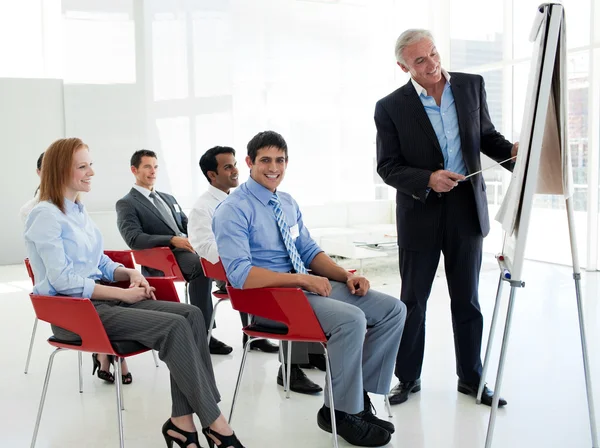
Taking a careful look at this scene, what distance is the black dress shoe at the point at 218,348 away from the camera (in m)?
4.39

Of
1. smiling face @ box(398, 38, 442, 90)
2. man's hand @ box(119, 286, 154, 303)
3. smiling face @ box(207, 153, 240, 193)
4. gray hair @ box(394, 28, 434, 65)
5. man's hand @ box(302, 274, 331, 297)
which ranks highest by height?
gray hair @ box(394, 28, 434, 65)

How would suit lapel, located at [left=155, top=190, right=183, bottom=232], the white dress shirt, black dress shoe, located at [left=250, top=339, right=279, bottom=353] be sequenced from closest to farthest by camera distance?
the white dress shirt < black dress shoe, located at [left=250, top=339, right=279, bottom=353] < suit lapel, located at [left=155, top=190, right=183, bottom=232]

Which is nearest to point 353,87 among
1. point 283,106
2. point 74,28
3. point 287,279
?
point 283,106

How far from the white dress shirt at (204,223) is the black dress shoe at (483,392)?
1600 mm

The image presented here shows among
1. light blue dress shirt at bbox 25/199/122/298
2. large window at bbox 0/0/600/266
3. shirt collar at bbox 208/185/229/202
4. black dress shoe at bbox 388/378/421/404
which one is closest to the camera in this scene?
A: light blue dress shirt at bbox 25/199/122/298

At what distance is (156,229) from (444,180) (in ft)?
7.29

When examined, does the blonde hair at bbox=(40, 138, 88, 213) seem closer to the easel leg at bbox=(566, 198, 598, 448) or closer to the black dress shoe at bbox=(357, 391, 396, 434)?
the black dress shoe at bbox=(357, 391, 396, 434)

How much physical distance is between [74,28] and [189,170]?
2457 millimetres

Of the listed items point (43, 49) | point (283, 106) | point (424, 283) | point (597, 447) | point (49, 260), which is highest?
point (43, 49)

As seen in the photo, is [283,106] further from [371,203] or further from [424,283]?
[424,283]

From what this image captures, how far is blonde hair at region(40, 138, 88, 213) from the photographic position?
291 centimetres

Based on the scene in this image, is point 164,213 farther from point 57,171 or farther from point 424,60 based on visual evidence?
point 424,60

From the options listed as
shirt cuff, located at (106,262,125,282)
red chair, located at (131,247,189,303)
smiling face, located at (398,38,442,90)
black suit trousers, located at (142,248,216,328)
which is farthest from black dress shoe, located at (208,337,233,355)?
smiling face, located at (398,38,442,90)

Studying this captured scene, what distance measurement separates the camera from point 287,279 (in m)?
2.88
